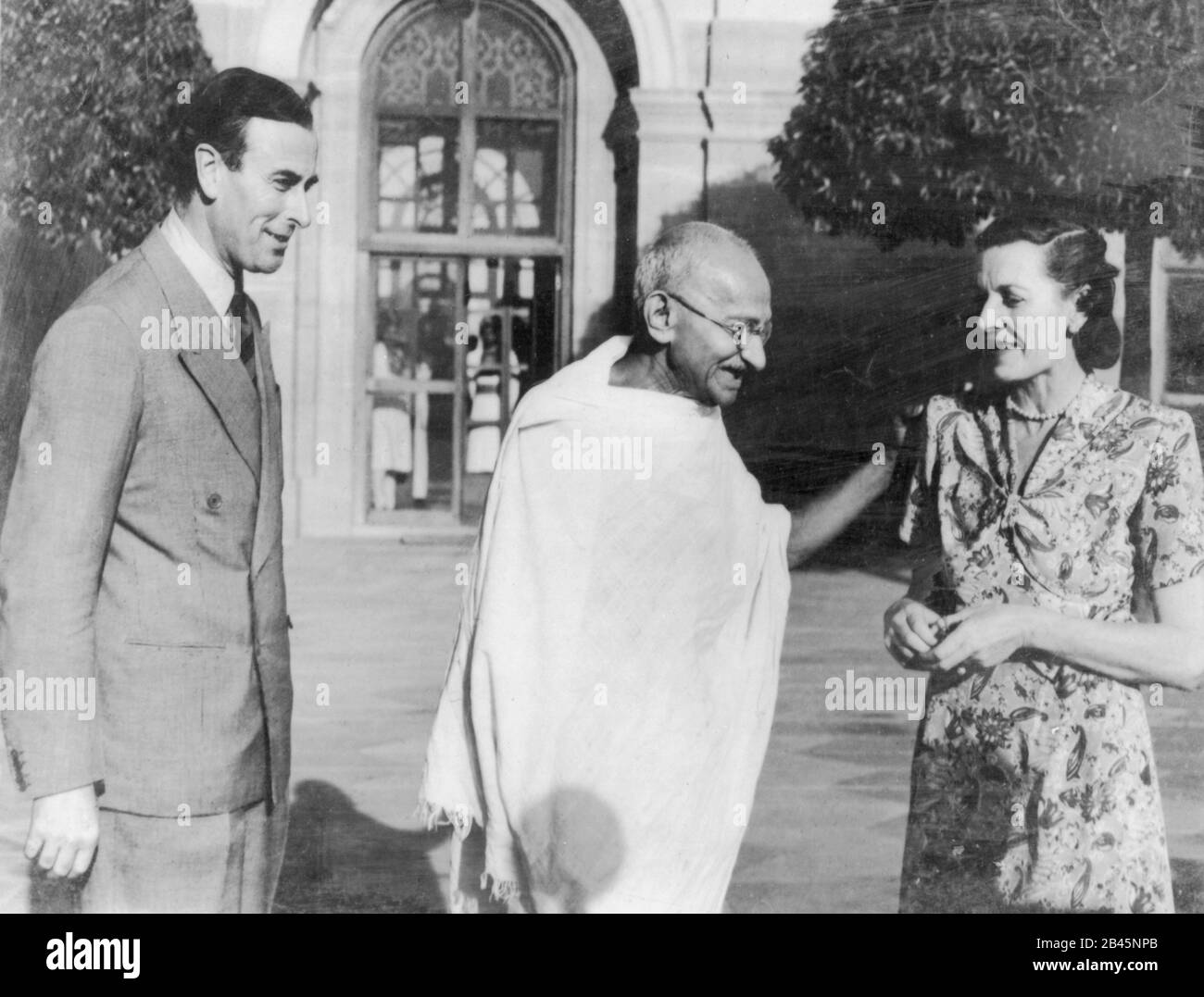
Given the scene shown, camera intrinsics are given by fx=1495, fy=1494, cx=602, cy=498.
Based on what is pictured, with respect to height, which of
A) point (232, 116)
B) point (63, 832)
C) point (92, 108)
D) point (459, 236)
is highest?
point (92, 108)

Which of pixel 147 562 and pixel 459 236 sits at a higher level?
pixel 459 236

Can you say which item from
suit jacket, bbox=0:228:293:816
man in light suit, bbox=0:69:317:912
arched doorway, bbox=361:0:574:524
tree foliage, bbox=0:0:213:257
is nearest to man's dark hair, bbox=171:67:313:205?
man in light suit, bbox=0:69:317:912

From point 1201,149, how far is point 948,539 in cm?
151

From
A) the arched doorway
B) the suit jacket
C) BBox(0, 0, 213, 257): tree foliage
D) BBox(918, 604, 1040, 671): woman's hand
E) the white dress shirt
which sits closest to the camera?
the suit jacket

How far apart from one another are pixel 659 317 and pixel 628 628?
2.14ft

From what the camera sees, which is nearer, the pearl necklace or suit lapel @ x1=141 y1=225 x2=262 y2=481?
suit lapel @ x1=141 y1=225 x2=262 y2=481

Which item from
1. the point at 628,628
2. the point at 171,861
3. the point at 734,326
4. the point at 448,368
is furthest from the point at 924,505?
the point at 171,861

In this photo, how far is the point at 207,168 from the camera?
2953 millimetres

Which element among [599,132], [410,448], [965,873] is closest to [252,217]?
[410,448]

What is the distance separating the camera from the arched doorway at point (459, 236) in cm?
398

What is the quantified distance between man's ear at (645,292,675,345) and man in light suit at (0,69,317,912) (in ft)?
2.38

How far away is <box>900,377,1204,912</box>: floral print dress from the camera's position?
2.90 metres

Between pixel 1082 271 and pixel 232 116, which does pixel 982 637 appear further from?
pixel 232 116

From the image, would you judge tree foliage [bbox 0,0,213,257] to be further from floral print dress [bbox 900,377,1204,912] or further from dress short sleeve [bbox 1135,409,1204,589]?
dress short sleeve [bbox 1135,409,1204,589]
